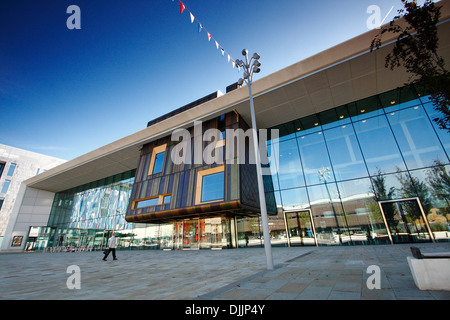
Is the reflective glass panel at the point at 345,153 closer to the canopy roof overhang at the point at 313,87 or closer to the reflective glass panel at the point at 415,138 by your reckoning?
the canopy roof overhang at the point at 313,87

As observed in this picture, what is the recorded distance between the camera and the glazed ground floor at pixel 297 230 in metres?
13.0

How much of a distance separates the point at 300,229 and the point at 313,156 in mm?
6161

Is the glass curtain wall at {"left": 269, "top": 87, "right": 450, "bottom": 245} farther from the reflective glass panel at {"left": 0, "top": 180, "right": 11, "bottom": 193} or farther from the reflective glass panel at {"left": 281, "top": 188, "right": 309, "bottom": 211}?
the reflective glass panel at {"left": 0, "top": 180, "right": 11, "bottom": 193}

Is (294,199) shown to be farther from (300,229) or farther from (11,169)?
(11,169)

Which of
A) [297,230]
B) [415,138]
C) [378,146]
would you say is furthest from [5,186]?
[415,138]

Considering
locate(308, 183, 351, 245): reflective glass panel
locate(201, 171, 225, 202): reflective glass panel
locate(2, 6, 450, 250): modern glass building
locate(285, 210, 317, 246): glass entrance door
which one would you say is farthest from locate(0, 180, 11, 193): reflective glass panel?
locate(308, 183, 351, 245): reflective glass panel

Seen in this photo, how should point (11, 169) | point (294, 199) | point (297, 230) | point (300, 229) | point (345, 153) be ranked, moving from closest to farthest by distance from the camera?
point (345, 153) < point (300, 229) < point (297, 230) < point (294, 199) < point (11, 169)

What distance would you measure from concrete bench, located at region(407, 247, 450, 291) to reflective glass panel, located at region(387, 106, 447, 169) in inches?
541

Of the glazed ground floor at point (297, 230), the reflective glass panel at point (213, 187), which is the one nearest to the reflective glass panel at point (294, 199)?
the glazed ground floor at point (297, 230)

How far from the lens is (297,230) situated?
53.4 feet

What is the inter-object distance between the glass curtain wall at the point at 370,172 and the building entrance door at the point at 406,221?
0.05m

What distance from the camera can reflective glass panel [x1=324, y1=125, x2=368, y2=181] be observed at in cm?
1534

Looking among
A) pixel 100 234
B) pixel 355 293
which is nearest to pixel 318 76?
pixel 355 293

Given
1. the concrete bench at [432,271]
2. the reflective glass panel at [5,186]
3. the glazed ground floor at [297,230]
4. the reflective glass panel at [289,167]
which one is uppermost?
the reflective glass panel at [5,186]
